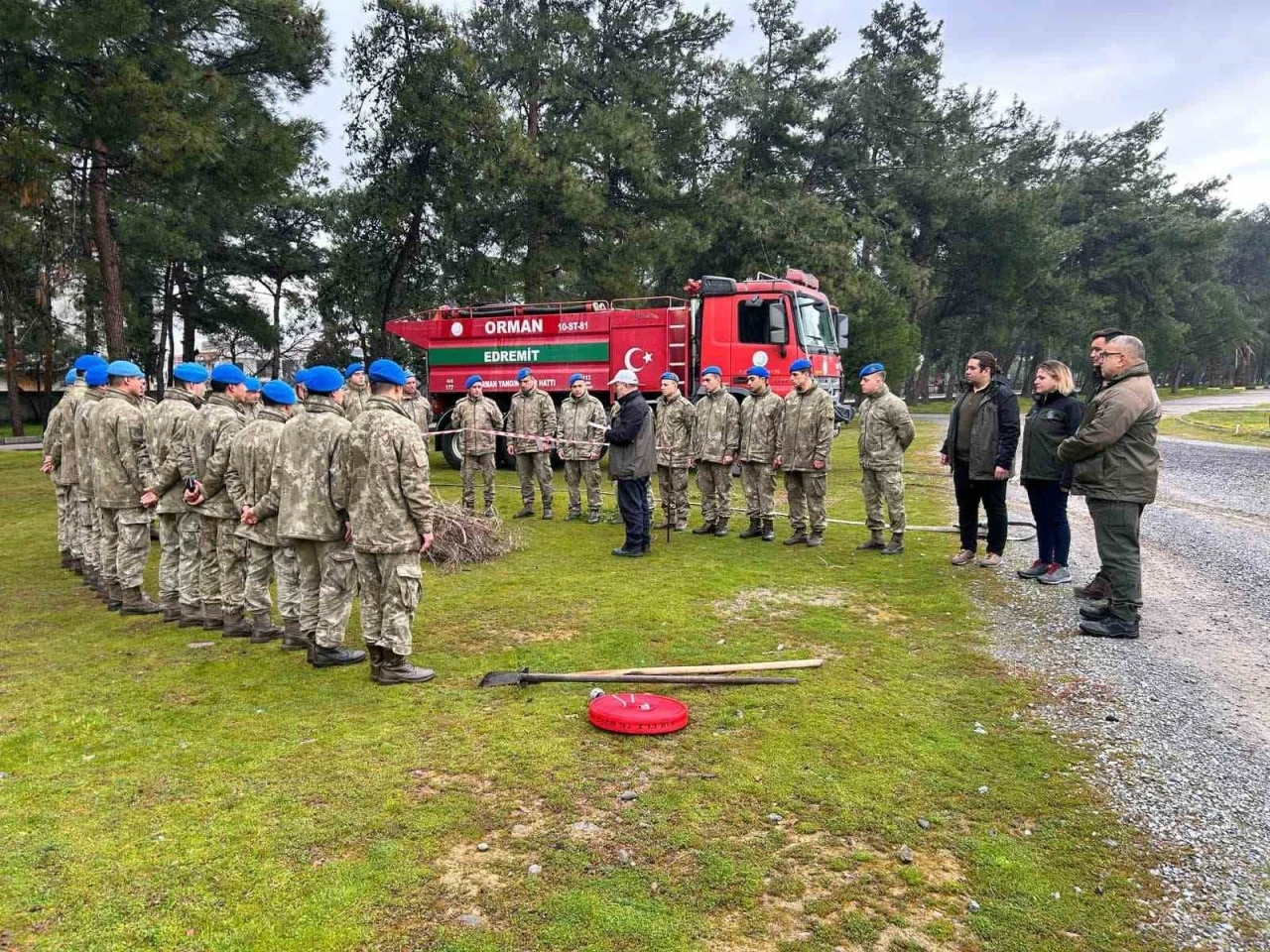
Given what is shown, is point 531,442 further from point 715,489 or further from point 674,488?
point 715,489

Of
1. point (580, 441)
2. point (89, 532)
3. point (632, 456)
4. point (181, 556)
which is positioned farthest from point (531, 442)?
point (181, 556)

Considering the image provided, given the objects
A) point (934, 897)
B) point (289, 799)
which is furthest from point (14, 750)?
point (934, 897)

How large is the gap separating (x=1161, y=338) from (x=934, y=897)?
→ 53.6m

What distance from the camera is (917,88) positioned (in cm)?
3491

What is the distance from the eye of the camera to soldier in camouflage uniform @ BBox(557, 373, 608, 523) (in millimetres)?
10384

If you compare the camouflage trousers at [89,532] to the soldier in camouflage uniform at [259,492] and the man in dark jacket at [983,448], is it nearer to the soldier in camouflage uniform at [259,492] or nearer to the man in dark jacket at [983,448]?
the soldier in camouflage uniform at [259,492]

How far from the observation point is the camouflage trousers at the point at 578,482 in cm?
1040

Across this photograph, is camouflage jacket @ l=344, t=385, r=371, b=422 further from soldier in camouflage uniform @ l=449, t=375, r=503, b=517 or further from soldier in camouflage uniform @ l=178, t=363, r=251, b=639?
soldier in camouflage uniform @ l=178, t=363, r=251, b=639

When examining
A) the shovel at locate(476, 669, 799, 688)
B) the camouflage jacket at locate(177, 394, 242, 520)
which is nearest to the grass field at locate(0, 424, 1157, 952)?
the shovel at locate(476, 669, 799, 688)

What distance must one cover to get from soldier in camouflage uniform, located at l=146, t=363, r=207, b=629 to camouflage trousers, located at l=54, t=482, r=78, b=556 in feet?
7.84

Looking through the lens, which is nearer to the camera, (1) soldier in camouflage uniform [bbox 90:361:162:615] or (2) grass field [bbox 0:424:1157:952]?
(2) grass field [bbox 0:424:1157:952]

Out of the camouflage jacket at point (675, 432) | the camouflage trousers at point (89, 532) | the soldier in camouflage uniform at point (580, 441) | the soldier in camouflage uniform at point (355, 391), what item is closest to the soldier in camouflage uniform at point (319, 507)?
the camouflage trousers at point (89, 532)

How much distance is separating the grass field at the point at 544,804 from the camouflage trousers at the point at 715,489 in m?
3.67

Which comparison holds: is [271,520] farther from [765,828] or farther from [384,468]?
[765,828]
